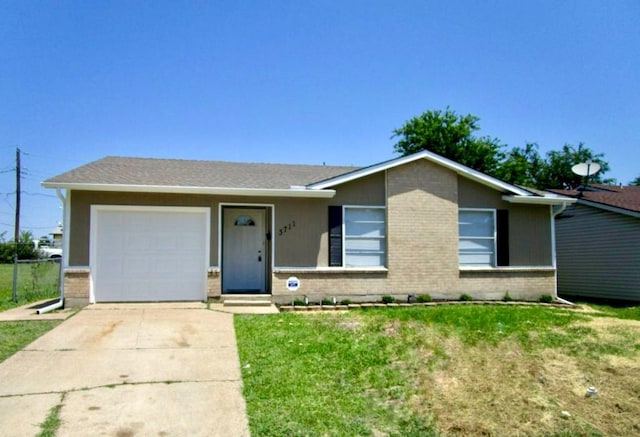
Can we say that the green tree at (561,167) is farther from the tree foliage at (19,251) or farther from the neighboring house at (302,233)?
the tree foliage at (19,251)

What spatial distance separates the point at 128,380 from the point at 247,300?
576 cm

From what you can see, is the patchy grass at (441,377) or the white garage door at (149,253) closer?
the patchy grass at (441,377)

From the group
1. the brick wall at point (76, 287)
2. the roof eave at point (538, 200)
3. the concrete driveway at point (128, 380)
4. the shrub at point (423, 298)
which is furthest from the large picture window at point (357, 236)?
the brick wall at point (76, 287)

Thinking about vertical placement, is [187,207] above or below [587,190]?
below

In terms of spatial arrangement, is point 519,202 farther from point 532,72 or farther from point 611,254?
point 532,72

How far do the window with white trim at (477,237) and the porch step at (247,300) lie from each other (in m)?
5.40

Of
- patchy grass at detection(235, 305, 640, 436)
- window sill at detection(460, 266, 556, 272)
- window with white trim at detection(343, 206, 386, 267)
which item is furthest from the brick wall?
window sill at detection(460, 266, 556, 272)

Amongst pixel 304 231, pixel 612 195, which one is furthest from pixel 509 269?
pixel 612 195

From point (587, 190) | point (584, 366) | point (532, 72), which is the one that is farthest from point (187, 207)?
point (587, 190)

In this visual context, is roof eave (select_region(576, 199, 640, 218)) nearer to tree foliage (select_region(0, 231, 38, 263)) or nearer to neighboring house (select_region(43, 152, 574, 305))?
neighboring house (select_region(43, 152, 574, 305))

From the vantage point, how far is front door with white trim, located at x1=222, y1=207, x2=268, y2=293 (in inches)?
509

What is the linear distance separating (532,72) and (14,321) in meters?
16.3

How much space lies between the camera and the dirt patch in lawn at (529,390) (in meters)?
4.88

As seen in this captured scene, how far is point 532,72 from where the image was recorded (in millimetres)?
16141
